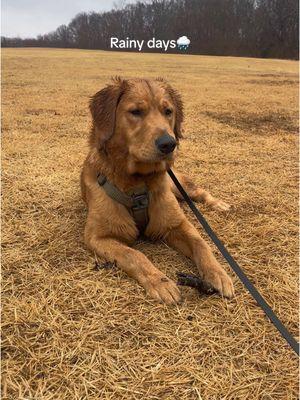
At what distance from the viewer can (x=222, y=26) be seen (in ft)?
173

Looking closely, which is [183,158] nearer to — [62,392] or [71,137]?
[71,137]

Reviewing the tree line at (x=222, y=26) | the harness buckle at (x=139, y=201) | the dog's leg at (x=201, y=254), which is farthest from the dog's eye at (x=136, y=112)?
the tree line at (x=222, y=26)

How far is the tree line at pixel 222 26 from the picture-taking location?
165 ft

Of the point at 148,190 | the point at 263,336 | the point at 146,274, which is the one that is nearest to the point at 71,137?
the point at 148,190

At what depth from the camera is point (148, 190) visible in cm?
350

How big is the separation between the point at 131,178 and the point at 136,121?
468mm

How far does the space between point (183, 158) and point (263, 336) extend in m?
3.96

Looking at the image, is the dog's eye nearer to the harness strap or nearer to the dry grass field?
the harness strap

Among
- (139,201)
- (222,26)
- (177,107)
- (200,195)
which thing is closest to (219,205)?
(200,195)

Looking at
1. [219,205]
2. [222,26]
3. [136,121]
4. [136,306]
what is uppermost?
[222,26]

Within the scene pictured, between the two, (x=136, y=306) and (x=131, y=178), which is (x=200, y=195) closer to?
(x=131, y=178)

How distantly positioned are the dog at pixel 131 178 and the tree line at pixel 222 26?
47315mm

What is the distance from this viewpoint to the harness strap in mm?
3402

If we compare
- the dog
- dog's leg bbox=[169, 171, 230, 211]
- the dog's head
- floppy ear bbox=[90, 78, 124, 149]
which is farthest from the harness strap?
dog's leg bbox=[169, 171, 230, 211]
